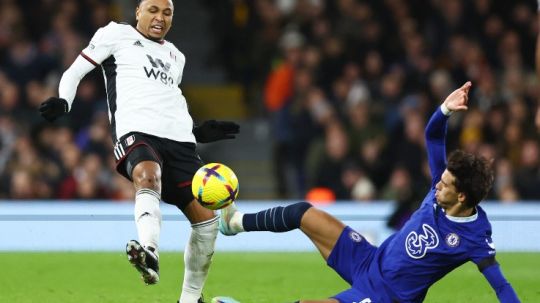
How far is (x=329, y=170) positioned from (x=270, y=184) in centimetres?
261

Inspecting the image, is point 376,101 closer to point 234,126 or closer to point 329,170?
point 329,170

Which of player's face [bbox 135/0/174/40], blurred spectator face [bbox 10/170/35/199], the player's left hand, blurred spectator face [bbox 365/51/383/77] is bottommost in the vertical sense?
blurred spectator face [bbox 10/170/35/199]

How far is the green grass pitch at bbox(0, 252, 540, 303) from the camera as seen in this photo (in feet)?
27.0

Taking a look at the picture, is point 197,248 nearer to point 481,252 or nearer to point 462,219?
point 462,219

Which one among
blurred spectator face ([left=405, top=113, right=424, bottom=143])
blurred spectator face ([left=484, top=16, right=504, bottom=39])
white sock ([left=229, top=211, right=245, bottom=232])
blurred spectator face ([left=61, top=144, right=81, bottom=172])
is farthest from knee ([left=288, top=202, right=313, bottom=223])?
blurred spectator face ([left=484, top=16, right=504, bottom=39])

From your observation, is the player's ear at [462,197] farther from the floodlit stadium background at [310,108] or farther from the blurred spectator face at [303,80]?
the blurred spectator face at [303,80]

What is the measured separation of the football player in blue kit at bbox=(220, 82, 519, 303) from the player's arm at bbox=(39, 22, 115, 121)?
1.65 meters

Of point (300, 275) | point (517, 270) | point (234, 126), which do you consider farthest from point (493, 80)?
point (234, 126)

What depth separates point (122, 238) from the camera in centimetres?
1195

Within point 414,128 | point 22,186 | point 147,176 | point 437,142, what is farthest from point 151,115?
point 414,128

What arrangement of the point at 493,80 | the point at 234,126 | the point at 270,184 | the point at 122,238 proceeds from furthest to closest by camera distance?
the point at 270,184 < the point at 493,80 < the point at 122,238 < the point at 234,126

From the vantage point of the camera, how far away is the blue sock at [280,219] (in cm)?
673

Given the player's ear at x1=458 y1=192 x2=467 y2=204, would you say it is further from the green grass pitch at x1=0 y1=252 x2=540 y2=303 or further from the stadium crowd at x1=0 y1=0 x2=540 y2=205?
the stadium crowd at x1=0 y1=0 x2=540 y2=205

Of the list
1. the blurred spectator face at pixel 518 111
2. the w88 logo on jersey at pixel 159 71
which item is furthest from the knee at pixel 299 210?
the blurred spectator face at pixel 518 111
